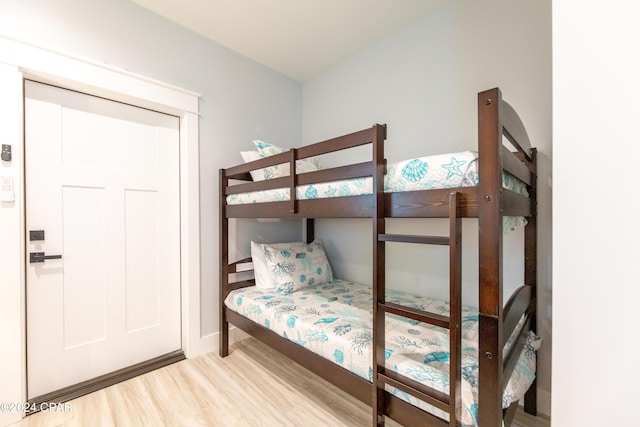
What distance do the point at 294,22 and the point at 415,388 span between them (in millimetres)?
2433

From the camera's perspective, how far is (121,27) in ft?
6.08

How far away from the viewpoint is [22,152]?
5.05 feet

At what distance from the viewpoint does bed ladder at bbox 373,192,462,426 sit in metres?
0.92

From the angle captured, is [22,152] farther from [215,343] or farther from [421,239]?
[421,239]

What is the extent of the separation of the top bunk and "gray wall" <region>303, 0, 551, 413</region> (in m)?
0.37

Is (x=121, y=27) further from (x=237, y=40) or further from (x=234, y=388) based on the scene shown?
(x=234, y=388)

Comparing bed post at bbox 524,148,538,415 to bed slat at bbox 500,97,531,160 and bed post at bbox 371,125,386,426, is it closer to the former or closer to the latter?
bed slat at bbox 500,97,531,160

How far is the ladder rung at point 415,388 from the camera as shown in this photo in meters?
0.94

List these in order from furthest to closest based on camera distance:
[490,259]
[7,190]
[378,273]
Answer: [7,190] → [378,273] → [490,259]

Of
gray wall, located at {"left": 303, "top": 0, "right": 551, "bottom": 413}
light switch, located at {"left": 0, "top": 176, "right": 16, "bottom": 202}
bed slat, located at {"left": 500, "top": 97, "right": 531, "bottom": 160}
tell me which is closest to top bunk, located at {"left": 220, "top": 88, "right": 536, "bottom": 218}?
bed slat, located at {"left": 500, "top": 97, "right": 531, "bottom": 160}

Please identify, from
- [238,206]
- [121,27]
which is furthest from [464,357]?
[121,27]

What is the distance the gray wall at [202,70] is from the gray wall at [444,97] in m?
0.59

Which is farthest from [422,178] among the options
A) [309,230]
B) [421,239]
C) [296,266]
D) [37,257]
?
[37,257]

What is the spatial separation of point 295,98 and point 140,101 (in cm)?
153
